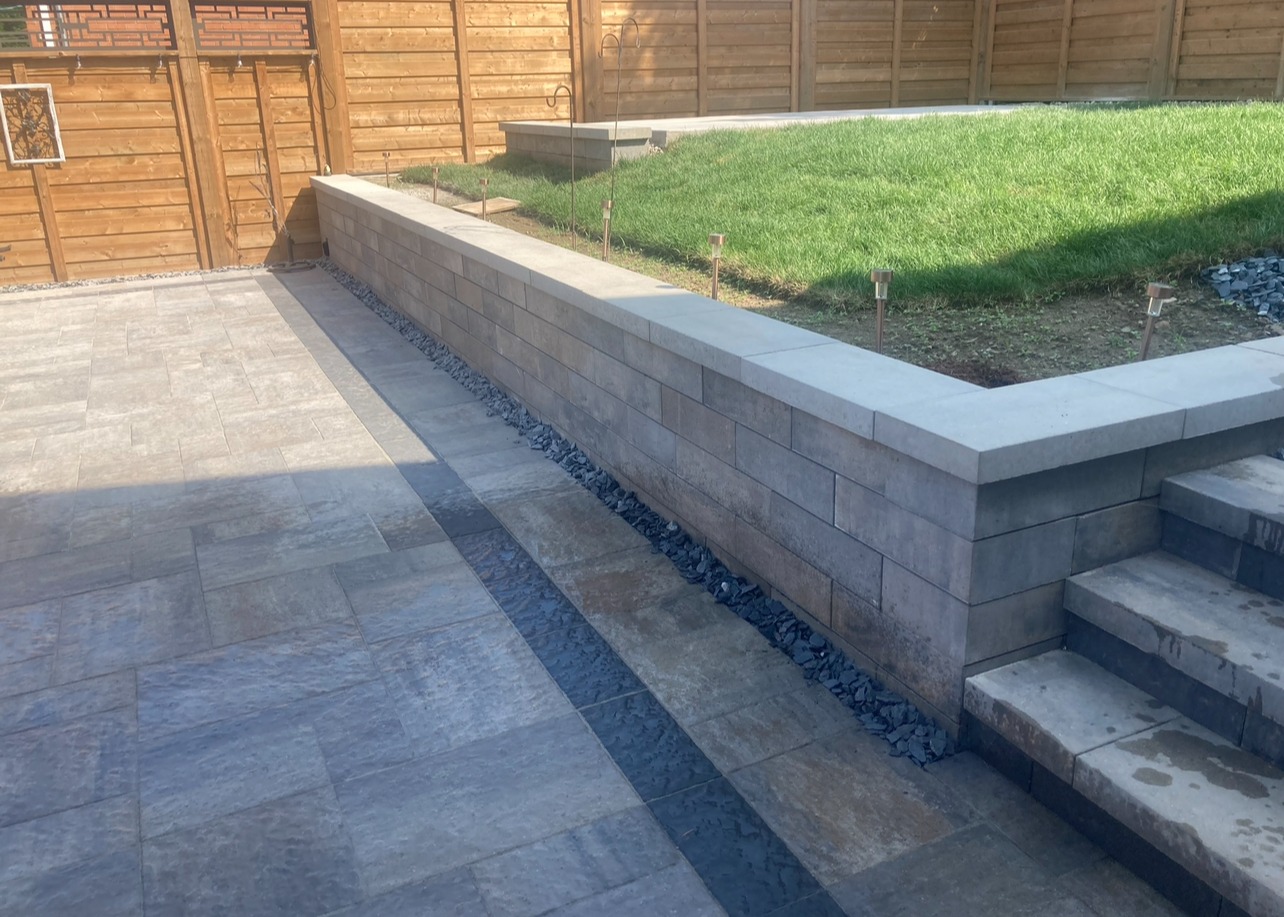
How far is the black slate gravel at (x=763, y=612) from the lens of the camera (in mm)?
2895

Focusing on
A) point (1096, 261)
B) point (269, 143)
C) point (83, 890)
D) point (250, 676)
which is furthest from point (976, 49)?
point (83, 890)

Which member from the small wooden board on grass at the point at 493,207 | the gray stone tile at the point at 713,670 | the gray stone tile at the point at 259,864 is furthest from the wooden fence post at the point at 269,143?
the gray stone tile at the point at 259,864

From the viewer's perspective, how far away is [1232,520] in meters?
2.66

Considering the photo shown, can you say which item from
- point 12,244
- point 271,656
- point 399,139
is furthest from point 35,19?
point 271,656

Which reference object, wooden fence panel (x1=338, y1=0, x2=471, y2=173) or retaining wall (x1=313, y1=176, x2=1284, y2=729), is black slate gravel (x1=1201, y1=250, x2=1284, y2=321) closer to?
retaining wall (x1=313, y1=176, x2=1284, y2=729)

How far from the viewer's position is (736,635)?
11.3 feet

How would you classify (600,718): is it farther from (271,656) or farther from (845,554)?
(271,656)

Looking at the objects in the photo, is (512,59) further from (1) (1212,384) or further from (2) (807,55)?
(1) (1212,384)

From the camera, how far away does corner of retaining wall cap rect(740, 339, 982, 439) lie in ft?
9.45

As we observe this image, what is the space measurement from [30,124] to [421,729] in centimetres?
973

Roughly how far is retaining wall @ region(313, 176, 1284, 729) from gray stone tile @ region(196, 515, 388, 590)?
1.28 metres

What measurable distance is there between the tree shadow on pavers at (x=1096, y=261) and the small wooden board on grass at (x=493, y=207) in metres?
4.41

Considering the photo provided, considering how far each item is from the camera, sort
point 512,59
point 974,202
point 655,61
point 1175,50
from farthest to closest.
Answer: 1. point 655,61
2. point 1175,50
3. point 512,59
4. point 974,202

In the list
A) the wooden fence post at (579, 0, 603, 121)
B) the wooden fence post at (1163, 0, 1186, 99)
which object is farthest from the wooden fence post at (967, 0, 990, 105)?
the wooden fence post at (579, 0, 603, 121)
